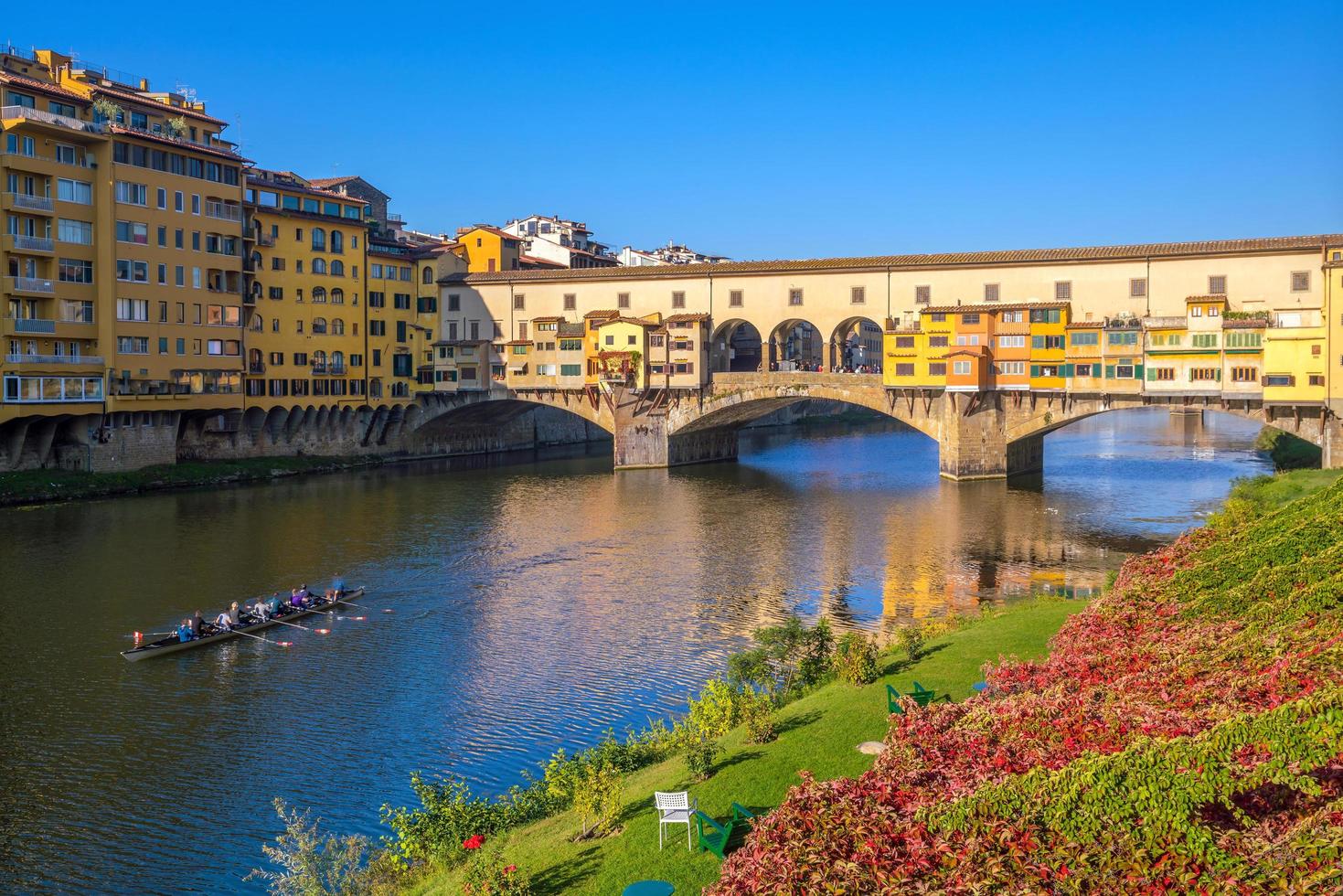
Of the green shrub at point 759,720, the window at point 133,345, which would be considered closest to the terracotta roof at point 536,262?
the window at point 133,345

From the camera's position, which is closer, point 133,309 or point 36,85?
point 36,85

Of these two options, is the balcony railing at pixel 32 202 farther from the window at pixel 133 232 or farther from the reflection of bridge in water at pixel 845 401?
the reflection of bridge in water at pixel 845 401

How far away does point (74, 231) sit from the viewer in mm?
55344

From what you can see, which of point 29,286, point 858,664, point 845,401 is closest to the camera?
point 858,664

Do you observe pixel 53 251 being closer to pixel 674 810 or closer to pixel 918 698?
pixel 918 698

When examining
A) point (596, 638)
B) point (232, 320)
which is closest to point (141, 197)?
point (232, 320)

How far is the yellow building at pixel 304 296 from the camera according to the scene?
6725 cm

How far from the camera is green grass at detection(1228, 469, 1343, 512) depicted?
3634cm

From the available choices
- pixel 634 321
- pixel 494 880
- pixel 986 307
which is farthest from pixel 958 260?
pixel 494 880

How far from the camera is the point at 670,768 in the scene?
720 inches

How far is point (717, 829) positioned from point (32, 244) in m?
51.4

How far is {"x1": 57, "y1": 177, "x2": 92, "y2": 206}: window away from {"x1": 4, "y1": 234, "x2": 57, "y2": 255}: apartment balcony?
2335 mm

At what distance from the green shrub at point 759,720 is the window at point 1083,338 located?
4323 centimetres

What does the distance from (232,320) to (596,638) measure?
4326 cm
